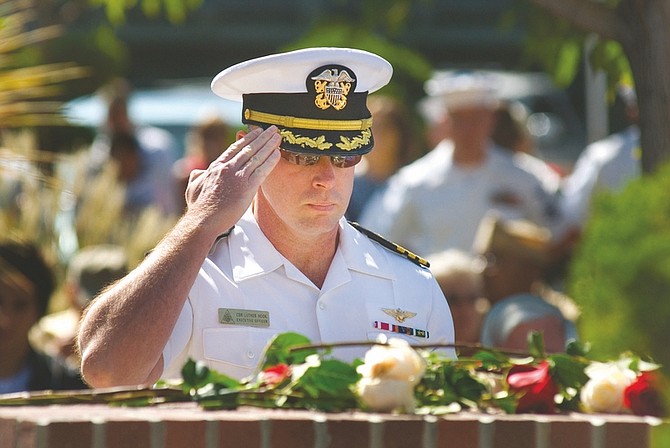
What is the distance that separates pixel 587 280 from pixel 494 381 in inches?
32.3

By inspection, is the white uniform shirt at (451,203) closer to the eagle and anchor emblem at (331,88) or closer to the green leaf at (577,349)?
the eagle and anchor emblem at (331,88)

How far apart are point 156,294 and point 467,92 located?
198 inches

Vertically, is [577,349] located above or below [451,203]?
below

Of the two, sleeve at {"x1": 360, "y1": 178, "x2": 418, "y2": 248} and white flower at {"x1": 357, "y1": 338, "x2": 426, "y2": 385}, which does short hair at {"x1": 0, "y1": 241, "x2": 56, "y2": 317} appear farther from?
white flower at {"x1": 357, "y1": 338, "x2": 426, "y2": 385}

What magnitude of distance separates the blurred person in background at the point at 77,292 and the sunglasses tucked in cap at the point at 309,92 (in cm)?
269

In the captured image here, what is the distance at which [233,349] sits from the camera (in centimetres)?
347

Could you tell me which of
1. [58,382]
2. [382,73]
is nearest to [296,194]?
[382,73]

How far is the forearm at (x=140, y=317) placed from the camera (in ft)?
10.4

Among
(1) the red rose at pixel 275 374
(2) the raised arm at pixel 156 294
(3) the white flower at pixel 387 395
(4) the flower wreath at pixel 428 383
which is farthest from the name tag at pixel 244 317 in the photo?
(3) the white flower at pixel 387 395

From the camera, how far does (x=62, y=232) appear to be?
8.65 m

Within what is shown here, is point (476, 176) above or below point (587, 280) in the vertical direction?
above

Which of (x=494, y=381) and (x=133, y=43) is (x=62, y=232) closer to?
(x=494, y=381)

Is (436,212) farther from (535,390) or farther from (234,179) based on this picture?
(535,390)

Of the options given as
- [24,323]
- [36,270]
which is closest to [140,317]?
[24,323]
